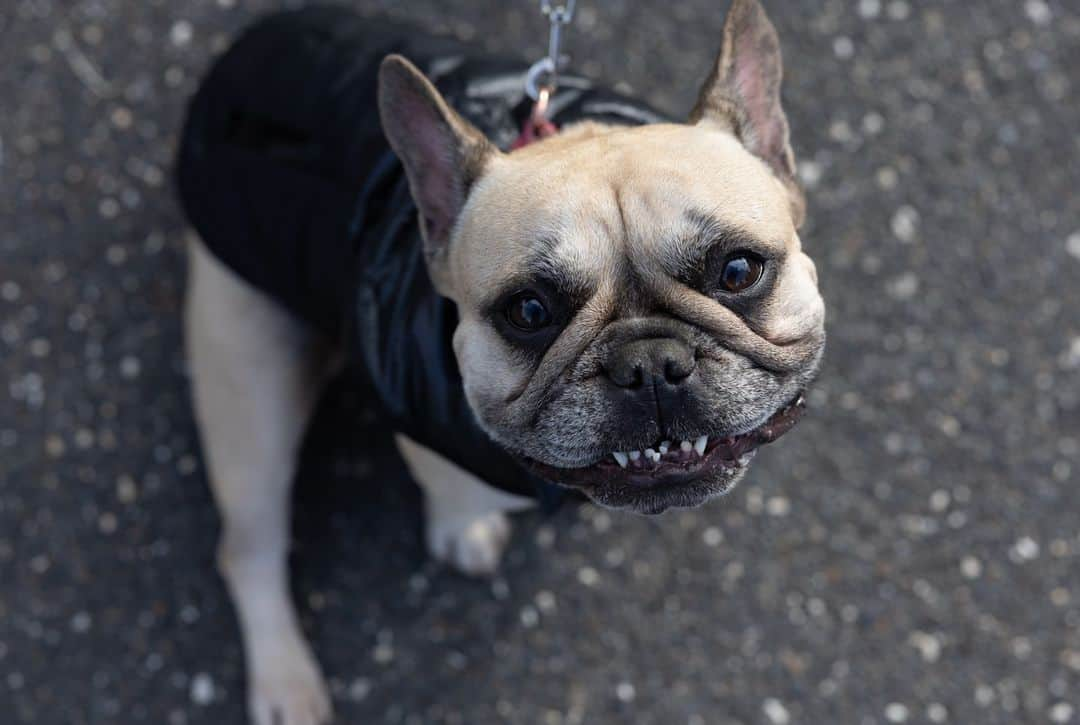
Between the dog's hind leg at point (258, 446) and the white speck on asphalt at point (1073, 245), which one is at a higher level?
the white speck on asphalt at point (1073, 245)

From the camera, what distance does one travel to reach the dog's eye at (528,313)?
217cm

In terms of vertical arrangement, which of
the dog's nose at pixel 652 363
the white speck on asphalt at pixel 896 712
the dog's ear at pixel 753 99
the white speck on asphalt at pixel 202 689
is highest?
the dog's ear at pixel 753 99

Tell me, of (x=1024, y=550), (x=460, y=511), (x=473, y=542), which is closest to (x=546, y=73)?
(x=460, y=511)

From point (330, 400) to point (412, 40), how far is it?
1.38 metres

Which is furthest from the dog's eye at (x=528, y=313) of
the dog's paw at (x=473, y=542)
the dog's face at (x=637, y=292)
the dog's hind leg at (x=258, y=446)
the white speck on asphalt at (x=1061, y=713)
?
the white speck on asphalt at (x=1061, y=713)

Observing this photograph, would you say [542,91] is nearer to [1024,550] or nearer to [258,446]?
[258,446]

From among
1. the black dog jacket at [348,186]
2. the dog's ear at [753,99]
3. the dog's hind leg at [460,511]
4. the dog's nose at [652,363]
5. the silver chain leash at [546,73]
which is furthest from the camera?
the dog's hind leg at [460,511]

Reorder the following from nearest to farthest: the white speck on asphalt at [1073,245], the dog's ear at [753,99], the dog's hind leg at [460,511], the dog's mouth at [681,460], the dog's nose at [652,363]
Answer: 1. the dog's nose at [652,363]
2. the dog's mouth at [681,460]
3. the dog's ear at [753,99]
4. the dog's hind leg at [460,511]
5. the white speck on asphalt at [1073,245]

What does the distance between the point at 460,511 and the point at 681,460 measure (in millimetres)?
1155

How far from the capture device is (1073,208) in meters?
3.79

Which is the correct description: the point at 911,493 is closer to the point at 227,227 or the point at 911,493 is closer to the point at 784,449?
the point at 784,449

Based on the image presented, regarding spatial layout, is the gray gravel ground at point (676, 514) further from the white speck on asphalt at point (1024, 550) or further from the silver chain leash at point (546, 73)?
the silver chain leash at point (546, 73)

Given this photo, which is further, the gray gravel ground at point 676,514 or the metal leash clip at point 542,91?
the gray gravel ground at point 676,514

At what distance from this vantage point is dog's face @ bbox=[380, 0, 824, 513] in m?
2.05
